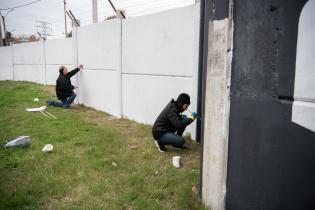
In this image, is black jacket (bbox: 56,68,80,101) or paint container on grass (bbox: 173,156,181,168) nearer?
paint container on grass (bbox: 173,156,181,168)

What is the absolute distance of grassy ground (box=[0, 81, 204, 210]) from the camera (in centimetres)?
312

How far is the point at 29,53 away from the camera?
16766 millimetres

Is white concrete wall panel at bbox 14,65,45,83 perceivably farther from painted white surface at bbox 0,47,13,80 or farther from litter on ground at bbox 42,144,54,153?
litter on ground at bbox 42,144,54,153

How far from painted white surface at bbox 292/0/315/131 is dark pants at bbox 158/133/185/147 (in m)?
2.67

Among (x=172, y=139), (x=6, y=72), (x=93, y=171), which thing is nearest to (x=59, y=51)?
(x=6, y=72)

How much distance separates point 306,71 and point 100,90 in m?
6.94

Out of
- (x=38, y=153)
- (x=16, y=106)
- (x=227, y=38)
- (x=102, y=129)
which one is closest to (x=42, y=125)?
(x=102, y=129)

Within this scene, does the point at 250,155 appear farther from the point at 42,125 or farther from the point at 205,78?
the point at 42,125

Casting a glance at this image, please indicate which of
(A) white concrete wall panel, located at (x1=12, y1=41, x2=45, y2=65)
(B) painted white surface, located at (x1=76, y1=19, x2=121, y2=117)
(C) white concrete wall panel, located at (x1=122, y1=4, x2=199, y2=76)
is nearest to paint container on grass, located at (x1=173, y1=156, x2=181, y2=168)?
(C) white concrete wall panel, located at (x1=122, y1=4, x2=199, y2=76)

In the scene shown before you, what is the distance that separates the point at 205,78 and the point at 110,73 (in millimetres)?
5173

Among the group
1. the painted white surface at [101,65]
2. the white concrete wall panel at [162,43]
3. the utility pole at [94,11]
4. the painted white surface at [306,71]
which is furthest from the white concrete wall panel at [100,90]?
the painted white surface at [306,71]

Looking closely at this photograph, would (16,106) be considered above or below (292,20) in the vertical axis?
below

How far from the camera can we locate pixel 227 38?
2426 millimetres

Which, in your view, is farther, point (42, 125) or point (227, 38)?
point (42, 125)
